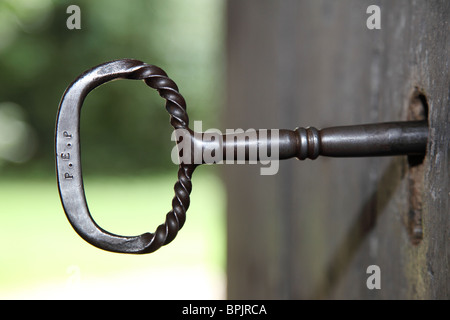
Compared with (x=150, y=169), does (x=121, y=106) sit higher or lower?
higher

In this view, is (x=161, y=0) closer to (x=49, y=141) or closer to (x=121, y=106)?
(x=121, y=106)

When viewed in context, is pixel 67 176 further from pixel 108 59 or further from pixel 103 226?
pixel 108 59

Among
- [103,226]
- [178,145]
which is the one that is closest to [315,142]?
[178,145]

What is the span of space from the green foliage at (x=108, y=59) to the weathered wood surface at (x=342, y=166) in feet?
13.3

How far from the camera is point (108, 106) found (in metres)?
5.29

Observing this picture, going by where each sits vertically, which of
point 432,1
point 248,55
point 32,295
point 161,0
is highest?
point 161,0

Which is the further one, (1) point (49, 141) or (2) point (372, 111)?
(1) point (49, 141)

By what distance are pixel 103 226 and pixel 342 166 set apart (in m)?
3.21

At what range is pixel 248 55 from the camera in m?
0.96

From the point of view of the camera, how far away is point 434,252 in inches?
12.9

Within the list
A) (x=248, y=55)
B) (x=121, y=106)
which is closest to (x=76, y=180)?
(x=248, y=55)

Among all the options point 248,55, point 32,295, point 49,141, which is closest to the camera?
point 248,55

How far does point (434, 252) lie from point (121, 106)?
5168 millimetres
